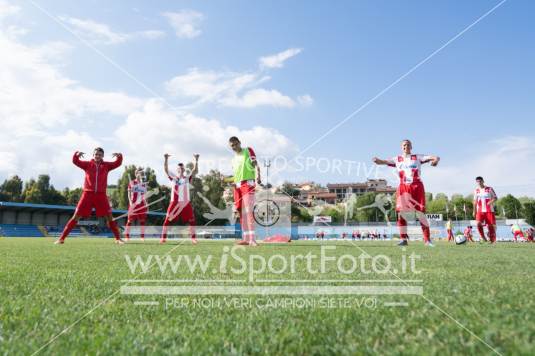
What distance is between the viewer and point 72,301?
89.7 inches

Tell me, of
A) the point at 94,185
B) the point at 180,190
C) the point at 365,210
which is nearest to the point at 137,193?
the point at 180,190

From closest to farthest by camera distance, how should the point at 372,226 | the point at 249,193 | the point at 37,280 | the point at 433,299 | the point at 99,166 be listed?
1. the point at 433,299
2. the point at 37,280
3. the point at 249,193
4. the point at 99,166
5. the point at 372,226

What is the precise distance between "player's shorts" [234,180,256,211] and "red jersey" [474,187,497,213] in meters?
10.1

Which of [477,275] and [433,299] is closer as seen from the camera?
[433,299]

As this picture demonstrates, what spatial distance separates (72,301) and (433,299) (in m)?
2.16

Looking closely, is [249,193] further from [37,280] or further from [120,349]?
[120,349]

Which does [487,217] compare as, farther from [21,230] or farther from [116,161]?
[21,230]

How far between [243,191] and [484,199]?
10306 mm

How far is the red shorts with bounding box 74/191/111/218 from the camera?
10212 mm

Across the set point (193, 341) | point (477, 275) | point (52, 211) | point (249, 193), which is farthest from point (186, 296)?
point (52, 211)

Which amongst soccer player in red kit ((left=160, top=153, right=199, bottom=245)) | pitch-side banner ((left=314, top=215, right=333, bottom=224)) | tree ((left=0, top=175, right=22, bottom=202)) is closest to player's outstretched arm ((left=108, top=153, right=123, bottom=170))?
soccer player in red kit ((left=160, top=153, right=199, bottom=245))

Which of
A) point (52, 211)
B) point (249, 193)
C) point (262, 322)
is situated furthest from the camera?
point (52, 211)

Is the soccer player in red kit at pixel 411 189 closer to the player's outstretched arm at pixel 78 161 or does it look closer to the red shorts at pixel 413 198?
the red shorts at pixel 413 198

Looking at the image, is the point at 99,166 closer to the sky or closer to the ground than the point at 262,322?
closer to the sky
